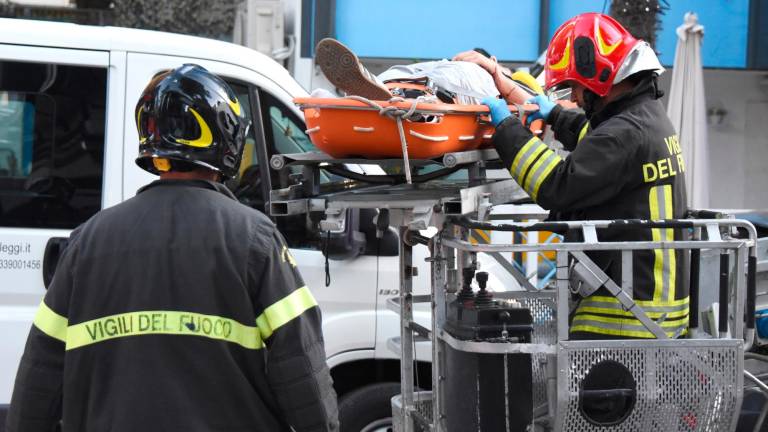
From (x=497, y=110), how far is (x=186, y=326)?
1.47 m

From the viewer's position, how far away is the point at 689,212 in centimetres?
382

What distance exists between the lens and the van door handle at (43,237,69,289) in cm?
457

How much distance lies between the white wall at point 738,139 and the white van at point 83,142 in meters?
9.77

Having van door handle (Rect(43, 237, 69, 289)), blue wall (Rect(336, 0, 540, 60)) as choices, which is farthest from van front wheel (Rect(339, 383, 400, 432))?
blue wall (Rect(336, 0, 540, 60))

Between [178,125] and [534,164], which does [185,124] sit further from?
[534,164]

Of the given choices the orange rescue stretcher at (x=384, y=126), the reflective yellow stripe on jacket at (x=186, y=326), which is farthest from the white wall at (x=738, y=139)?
the reflective yellow stripe on jacket at (x=186, y=326)

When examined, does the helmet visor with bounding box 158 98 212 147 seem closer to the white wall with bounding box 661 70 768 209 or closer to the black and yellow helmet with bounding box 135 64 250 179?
the black and yellow helmet with bounding box 135 64 250 179

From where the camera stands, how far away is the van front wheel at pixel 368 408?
480 centimetres

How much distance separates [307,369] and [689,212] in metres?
1.90

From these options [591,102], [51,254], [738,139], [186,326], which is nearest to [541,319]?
[591,102]

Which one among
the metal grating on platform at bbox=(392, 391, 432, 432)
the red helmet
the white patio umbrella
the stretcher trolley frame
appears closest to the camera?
the stretcher trolley frame

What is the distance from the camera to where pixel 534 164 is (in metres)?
3.39

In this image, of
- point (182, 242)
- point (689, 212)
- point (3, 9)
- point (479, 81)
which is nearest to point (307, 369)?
point (182, 242)

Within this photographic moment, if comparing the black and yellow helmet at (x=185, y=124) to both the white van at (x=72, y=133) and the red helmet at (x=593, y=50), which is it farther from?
the white van at (x=72, y=133)
